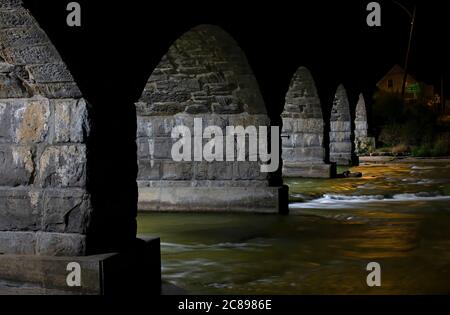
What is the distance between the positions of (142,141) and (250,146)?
6.28 feet

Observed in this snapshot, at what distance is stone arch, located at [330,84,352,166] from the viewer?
845 inches

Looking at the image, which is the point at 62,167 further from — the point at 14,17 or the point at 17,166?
the point at 14,17

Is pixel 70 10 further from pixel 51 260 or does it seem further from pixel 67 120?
pixel 51 260

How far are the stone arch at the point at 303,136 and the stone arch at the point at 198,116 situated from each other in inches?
234

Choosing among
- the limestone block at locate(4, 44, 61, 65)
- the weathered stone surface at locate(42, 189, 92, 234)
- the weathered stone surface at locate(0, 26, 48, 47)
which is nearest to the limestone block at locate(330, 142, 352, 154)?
the weathered stone surface at locate(42, 189, 92, 234)

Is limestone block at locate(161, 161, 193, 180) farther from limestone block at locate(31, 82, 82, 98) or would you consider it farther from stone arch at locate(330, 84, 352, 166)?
stone arch at locate(330, 84, 352, 166)

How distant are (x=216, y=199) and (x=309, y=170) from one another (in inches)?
275

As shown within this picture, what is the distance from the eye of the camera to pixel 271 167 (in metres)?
10.3

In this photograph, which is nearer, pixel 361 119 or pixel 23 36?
pixel 23 36

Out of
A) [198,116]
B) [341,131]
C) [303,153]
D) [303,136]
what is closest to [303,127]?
[303,136]

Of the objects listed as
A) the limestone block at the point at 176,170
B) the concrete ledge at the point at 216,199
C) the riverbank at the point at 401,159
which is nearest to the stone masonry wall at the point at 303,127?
the limestone block at the point at 176,170

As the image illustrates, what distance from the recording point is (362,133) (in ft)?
95.6

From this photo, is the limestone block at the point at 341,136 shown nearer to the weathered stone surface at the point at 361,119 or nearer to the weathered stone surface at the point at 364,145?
the weathered stone surface at the point at 364,145
